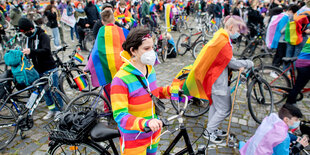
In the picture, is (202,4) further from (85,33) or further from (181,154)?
(181,154)

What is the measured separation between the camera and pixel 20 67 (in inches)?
145

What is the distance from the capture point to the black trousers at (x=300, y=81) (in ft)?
12.9

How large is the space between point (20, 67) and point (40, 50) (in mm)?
451

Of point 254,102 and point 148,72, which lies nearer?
point 148,72

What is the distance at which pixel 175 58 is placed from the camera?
8.03m

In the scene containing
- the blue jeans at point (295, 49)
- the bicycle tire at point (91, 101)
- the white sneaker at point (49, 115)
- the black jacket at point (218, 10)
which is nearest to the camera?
the bicycle tire at point (91, 101)

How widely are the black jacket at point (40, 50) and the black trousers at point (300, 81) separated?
193 inches

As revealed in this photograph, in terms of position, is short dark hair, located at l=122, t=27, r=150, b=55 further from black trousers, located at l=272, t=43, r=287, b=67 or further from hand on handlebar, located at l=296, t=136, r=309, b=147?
black trousers, located at l=272, t=43, r=287, b=67

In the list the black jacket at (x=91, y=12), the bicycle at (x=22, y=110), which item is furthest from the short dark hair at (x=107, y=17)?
the black jacket at (x=91, y=12)

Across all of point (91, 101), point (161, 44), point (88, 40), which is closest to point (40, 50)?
point (91, 101)

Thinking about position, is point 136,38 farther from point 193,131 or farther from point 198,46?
point 198,46

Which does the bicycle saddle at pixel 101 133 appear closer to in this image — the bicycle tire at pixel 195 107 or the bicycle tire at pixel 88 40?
the bicycle tire at pixel 195 107

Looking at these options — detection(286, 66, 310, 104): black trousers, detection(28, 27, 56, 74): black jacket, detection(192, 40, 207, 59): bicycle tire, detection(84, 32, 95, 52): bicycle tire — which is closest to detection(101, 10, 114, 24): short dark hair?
detection(28, 27, 56, 74): black jacket

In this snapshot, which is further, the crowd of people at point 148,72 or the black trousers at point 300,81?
the black trousers at point 300,81
